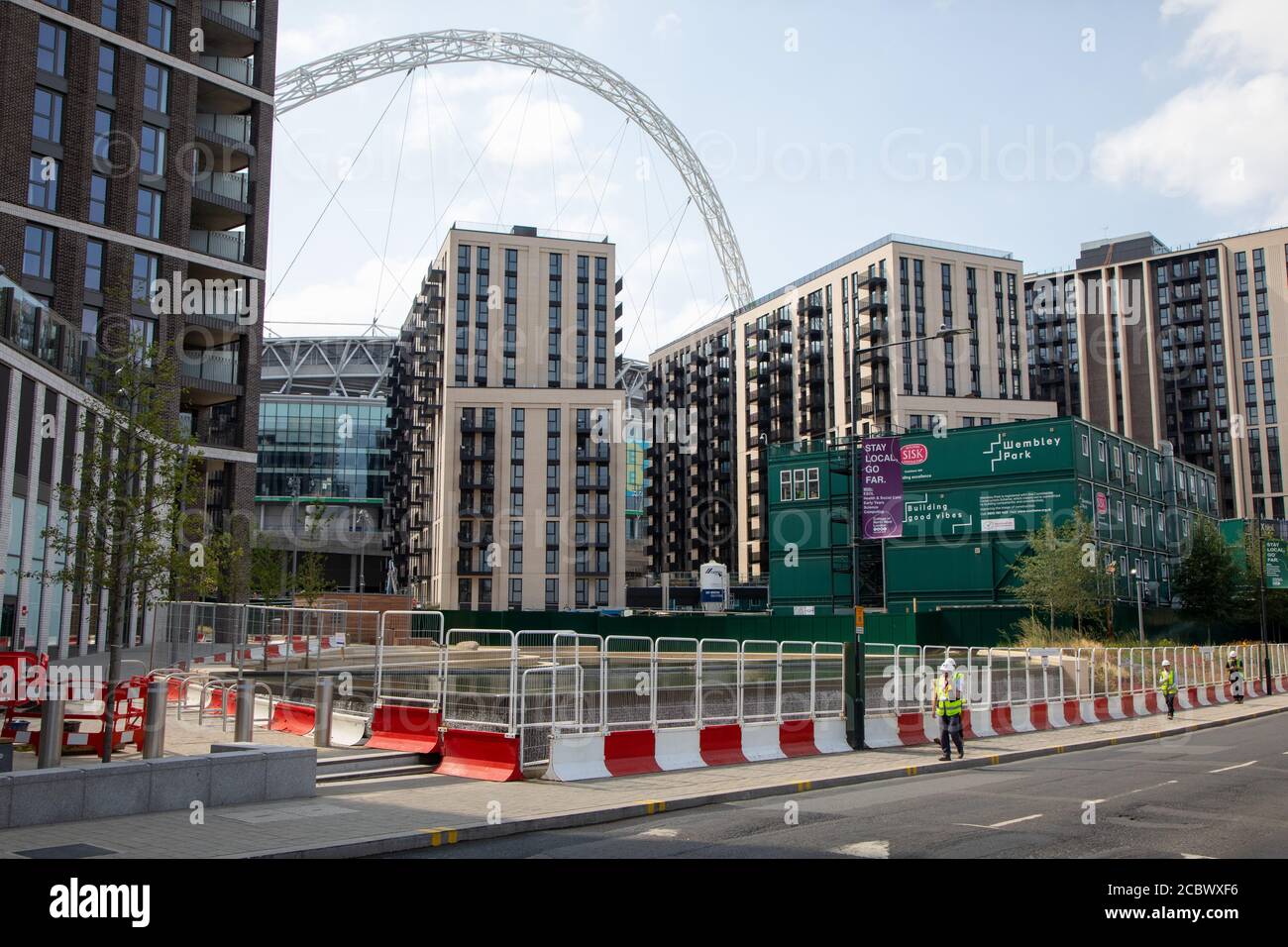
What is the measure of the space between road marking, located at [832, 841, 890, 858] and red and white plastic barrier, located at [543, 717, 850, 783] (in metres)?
5.92

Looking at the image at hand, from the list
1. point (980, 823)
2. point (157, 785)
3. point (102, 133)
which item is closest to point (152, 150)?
point (102, 133)

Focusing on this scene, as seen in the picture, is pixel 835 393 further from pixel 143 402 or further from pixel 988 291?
pixel 143 402

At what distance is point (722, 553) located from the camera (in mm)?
127812

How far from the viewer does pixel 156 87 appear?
172ft

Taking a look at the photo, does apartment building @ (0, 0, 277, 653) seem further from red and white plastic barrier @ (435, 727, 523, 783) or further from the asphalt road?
the asphalt road

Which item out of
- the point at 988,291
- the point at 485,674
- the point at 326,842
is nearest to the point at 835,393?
the point at 988,291

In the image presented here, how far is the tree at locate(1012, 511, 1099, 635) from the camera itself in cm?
5203

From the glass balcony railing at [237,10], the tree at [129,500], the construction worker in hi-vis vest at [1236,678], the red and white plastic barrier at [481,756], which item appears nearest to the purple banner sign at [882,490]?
the red and white plastic barrier at [481,756]

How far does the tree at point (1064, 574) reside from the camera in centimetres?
5203

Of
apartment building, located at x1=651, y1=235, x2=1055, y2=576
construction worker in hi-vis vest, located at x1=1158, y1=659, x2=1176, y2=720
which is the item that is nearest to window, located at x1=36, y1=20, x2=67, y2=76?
construction worker in hi-vis vest, located at x1=1158, y1=659, x2=1176, y2=720

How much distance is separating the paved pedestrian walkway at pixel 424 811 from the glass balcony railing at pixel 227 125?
50.5 metres

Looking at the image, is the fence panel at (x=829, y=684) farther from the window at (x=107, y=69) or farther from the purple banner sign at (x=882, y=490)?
the window at (x=107, y=69)

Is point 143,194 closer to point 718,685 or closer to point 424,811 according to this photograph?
point 718,685
